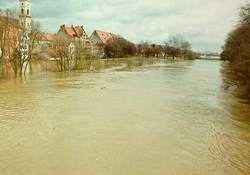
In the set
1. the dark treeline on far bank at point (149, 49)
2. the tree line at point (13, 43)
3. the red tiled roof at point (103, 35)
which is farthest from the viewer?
the red tiled roof at point (103, 35)

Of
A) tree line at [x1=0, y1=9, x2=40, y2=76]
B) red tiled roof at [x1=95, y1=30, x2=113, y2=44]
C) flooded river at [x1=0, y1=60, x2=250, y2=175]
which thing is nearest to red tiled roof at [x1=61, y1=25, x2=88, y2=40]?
red tiled roof at [x1=95, y1=30, x2=113, y2=44]

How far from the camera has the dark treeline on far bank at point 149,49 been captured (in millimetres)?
118363

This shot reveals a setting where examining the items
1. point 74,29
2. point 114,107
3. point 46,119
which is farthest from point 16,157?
point 74,29

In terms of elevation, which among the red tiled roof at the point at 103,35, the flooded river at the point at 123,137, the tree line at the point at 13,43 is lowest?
the flooded river at the point at 123,137

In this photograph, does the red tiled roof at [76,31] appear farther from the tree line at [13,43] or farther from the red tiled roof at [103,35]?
the tree line at [13,43]

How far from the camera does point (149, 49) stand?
14812cm

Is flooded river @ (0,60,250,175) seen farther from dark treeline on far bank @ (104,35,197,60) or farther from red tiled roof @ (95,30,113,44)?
red tiled roof @ (95,30,113,44)

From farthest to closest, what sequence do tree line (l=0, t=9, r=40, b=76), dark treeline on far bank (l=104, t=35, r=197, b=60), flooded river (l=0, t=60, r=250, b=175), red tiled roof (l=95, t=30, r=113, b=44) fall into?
red tiled roof (l=95, t=30, r=113, b=44) → dark treeline on far bank (l=104, t=35, r=197, b=60) → tree line (l=0, t=9, r=40, b=76) → flooded river (l=0, t=60, r=250, b=175)

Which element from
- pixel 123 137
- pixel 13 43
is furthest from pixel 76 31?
pixel 123 137

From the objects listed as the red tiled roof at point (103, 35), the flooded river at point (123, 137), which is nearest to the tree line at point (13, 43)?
the flooded river at point (123, 137)

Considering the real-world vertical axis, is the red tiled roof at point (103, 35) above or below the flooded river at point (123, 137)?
above

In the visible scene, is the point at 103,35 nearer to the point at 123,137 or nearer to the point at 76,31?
the point at 76,31

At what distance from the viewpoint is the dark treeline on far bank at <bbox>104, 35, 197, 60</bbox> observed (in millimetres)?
118363

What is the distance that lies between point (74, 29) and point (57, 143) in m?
130
